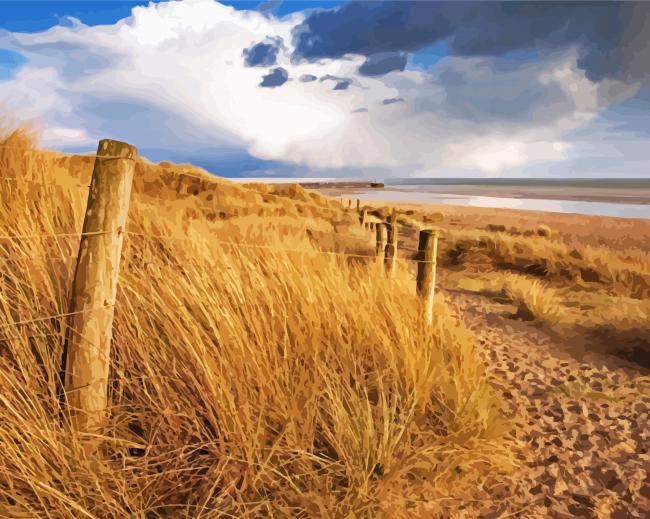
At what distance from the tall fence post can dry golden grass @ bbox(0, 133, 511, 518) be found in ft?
0.35

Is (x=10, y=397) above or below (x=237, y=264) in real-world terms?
below

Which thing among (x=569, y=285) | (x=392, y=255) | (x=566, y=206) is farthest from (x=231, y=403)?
(x=566, y=206)

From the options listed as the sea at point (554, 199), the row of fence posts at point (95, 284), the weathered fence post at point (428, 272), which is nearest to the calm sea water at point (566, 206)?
the sea at point (554, 199)

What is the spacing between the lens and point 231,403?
93.8 inches

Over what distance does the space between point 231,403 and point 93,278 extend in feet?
2.78

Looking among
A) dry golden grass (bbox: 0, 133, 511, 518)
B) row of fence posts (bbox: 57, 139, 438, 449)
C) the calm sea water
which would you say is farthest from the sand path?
the calm sea water

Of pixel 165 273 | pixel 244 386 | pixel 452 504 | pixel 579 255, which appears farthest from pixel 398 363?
pixel 579 255

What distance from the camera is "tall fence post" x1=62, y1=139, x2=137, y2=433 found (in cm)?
233

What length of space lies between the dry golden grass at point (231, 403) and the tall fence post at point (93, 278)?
0.11m

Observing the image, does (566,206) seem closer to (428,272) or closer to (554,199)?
(554,199)

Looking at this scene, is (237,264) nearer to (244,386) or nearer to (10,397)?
(244,386)

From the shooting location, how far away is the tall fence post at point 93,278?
2.33m

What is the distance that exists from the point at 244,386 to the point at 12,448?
3.29 ft

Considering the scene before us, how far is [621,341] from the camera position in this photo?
231 inches
